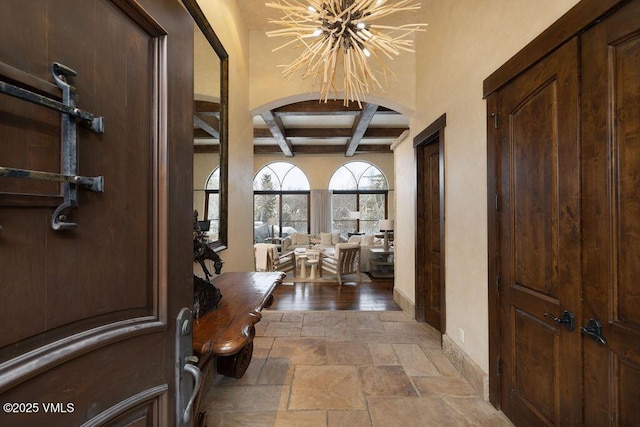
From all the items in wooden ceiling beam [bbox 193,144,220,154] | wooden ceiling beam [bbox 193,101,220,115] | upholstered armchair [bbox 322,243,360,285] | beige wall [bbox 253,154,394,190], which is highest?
beige wall [bbox 253,154,394,190]

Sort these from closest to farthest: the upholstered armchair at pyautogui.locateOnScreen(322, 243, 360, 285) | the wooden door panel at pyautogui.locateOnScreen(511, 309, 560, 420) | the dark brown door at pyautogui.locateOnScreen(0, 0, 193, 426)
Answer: the dark brown door at pyautogui.locateOnScreen(0, 0, 193, 426) → the wooden door panel at pyautogui.locateOnScreen(511, 309, 560, 420) → the upholstered armchair at pyautogui.locateOnScreen(322, 243, 360, 285)

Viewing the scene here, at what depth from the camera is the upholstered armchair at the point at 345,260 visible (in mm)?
6504

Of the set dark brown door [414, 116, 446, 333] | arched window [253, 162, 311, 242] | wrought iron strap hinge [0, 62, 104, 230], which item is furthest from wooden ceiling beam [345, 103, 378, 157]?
wrought iron strap hinge [0, 62, 104, 230]

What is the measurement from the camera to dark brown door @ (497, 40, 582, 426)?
1500mm

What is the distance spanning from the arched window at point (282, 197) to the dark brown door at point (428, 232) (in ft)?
23.1

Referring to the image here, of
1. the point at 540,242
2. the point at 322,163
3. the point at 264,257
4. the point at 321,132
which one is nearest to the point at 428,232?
the point at 540,242

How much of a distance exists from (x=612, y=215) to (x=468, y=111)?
1.52 m

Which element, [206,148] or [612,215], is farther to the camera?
[206,148]

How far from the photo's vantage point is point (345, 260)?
6.59 metres

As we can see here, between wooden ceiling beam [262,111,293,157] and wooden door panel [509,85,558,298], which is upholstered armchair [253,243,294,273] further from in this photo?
wooden door panel [509,85,558,298]

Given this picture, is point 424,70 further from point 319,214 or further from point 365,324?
point 319,214

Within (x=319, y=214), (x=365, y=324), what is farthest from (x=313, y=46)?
(x=319, y=214)

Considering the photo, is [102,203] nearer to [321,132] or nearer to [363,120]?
[363,120]

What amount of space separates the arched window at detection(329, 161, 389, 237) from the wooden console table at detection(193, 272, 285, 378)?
328 inches
